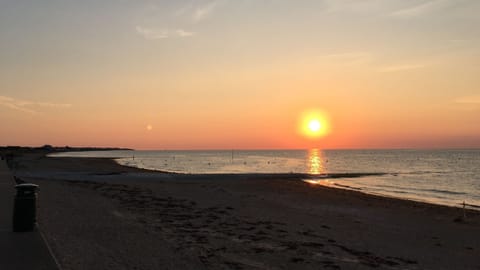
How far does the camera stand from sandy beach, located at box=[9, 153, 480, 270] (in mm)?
9852

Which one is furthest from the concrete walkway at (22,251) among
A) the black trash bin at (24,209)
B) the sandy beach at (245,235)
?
the sandy beach at (245,235)

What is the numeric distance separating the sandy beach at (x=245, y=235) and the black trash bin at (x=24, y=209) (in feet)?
2.22

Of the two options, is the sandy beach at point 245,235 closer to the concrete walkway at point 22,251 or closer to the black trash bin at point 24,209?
the concrete walkway at point 22,251

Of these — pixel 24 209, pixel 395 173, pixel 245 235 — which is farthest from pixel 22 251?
pixel 395 173

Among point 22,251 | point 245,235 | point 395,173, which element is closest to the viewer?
point 22,251

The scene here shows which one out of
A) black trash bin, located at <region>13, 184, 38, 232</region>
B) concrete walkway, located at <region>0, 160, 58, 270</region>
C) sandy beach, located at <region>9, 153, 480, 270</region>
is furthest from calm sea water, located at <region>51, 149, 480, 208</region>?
concrete walkway, located at <region>0, 160, 58, 270</region>

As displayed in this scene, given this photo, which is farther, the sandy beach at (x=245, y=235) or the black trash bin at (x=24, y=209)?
the black trash bin at (x=24, y=209)

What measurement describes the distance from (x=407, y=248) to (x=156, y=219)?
25.9ft

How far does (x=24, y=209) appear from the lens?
10.0 m

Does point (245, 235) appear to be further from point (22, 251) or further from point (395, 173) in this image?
point (395, 173)

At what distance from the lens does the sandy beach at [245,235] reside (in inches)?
388

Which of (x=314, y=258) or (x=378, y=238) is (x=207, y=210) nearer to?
(x=378, y=238)

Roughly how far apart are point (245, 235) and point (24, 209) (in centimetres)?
583

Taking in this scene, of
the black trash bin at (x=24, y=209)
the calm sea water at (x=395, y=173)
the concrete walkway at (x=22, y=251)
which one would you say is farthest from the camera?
the calm sea water at (x=395, y=173)
